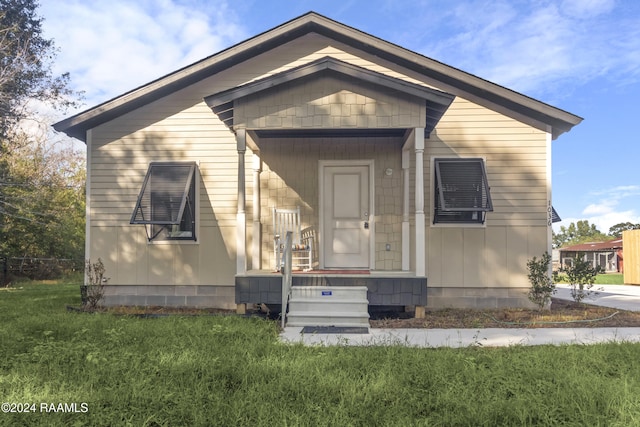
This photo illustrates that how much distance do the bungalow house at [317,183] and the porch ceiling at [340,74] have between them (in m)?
0.95

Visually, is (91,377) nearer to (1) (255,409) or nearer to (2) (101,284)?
(1) (255,409)

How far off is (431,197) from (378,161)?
1.23 m

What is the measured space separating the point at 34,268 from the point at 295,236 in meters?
15.2

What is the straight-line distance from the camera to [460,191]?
25.1 feet

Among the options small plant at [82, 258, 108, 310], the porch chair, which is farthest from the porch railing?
small plant at [82, 258, 108, 310]

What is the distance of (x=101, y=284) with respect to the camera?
777 centimetres

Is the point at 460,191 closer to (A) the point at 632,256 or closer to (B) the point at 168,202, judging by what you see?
(B) the point at 168,202

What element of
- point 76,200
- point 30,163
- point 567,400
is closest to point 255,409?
point 567,400

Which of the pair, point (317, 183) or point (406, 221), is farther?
point (317, 183)

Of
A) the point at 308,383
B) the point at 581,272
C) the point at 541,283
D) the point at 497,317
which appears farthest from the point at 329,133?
the point at 308,383

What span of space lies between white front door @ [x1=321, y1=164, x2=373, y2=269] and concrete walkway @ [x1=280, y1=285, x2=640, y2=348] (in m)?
2.38

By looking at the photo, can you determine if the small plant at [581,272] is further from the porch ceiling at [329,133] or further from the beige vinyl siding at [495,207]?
the porch ceiling at [329,133]

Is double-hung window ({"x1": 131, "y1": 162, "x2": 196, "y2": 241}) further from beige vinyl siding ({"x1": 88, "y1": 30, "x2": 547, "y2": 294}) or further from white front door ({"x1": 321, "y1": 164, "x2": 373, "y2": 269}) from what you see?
white front door ({"x1": 321, "y1": 164, "x2": 373, "y2": 269})

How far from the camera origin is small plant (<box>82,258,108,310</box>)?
7.57 m
